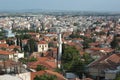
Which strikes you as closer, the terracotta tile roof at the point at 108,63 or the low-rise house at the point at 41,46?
the terracotta tile roof at the point at 108,63

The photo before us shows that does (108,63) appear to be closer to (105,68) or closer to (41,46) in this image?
(105,68)

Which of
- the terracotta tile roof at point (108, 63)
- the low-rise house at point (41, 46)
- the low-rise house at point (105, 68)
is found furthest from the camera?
the low-rise house at point (41, 46)

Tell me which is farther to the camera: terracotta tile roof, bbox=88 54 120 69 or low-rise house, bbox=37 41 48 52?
low-rise house, bbox=37 41 48 52

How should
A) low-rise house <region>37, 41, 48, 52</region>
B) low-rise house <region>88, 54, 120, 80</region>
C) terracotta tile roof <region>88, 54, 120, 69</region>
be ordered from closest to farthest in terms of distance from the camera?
low-rise house <region>88, 54, 120, 80</region> → terracotta tile roof <region>88, 54, 120, 69</region> → low-rise house <region>37, 41, 48, 52</region>

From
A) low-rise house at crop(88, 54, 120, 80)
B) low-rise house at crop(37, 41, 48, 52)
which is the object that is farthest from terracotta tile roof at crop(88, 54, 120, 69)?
low-rise house at crop(37, 41, 48, 52)

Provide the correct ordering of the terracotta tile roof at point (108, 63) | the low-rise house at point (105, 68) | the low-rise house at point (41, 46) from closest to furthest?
the low-rise house at point (105, 68), the terracotta tile roof at point (108, 63), the low-rise house at point (41, 46)

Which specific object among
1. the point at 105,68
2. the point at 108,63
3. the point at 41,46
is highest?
the point at 108,63

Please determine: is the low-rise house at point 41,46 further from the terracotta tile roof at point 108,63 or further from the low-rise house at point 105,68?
the low-rise house at point 105,68

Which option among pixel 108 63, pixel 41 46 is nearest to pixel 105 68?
pixel 108 63

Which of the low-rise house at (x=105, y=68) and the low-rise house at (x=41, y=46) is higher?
the low-rise house at (x=105, y=68)

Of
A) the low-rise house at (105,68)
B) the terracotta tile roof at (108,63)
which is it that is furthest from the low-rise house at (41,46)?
the low-rise house at (105,68)

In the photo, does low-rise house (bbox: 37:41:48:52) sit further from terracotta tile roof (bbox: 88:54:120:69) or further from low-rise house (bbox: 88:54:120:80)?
low-rise house (bbox: 88:54:120:80)

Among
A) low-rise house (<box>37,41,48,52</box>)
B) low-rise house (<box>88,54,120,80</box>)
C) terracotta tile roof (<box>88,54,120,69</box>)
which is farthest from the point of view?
low-rise house (<box>37,41,48,52</box>)
